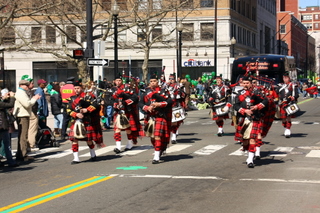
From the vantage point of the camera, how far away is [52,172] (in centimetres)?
1235

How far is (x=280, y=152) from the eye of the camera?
15180mm

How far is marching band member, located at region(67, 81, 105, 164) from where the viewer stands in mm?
13375

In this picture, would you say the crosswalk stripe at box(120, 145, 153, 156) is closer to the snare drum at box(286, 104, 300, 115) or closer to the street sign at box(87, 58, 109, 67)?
the snare drum at box(286, 104, 300, 115)

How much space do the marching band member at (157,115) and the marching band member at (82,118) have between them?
1111 millimetres

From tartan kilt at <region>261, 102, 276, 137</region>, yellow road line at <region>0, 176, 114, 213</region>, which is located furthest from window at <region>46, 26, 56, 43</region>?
yellow road line at <region>0, 176, 114, 213</region>

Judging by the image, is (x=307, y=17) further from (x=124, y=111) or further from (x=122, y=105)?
(x=122, y=105)

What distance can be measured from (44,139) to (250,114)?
7035 millimetres

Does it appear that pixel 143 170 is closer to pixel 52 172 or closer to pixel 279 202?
pixel 52 172

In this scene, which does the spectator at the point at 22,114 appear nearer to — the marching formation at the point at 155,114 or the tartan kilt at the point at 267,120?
the marching formation at the point at 155,114

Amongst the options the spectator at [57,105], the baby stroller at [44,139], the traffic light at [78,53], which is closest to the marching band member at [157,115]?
the baby stroller at [44,139]

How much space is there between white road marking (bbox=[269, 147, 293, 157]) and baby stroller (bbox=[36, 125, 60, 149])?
6127mm

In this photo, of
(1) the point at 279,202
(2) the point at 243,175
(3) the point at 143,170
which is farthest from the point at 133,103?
(1) the point at 279,202

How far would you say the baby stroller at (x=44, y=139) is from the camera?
17.2 meters

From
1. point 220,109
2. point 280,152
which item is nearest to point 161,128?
point 280,152
